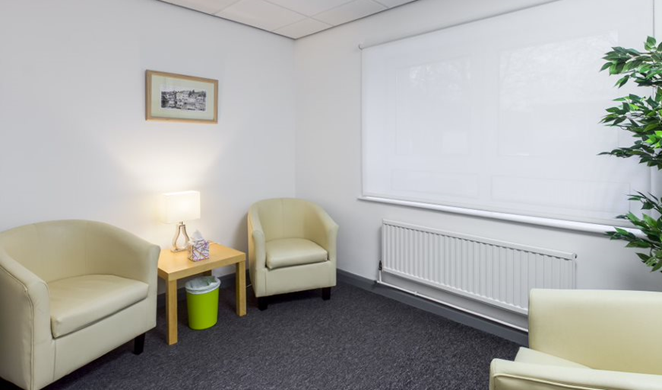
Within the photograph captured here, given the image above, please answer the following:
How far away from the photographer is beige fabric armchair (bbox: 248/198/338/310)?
10.1ft

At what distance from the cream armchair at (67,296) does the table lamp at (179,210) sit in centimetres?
40

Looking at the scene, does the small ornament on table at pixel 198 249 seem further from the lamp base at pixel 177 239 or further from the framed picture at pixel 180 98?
the framed picture at pixel 180 98

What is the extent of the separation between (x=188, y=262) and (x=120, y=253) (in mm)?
466

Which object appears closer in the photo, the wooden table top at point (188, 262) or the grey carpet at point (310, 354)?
the grey carpet at point (310, 354)

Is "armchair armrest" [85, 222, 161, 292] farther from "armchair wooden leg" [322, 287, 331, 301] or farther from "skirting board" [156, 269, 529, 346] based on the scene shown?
"armchair wooden leg" [322, 287, 331, 301]

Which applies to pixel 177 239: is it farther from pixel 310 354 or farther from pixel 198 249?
pixel 310 354

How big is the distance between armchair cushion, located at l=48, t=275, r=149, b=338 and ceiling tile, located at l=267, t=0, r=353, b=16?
2.40m

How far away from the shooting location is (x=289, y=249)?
10.6 ft

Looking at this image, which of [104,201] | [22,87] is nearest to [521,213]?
[104,201]

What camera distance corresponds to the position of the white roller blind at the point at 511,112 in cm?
228

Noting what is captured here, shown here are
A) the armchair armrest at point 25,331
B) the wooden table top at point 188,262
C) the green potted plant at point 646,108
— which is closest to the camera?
the green potted plant at point 646,108

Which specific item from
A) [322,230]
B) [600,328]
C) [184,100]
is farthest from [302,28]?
[600,328]

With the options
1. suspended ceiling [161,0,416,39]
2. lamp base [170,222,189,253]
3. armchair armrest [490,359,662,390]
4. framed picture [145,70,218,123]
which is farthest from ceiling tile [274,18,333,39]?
armchair armrest [490,359,662,390]

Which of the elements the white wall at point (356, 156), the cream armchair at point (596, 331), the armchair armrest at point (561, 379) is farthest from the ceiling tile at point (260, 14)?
the armchair armrest at point (561, 379)
